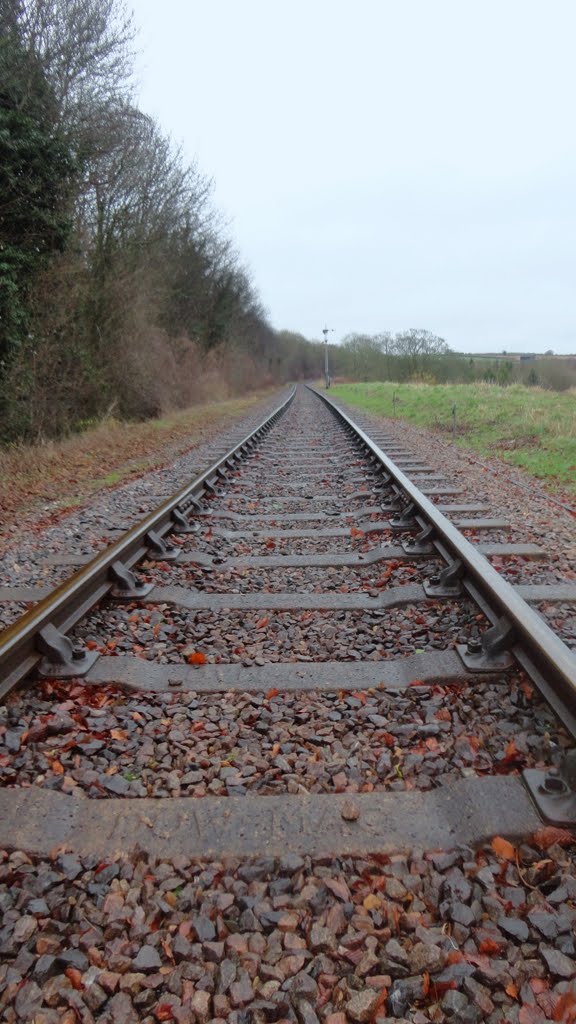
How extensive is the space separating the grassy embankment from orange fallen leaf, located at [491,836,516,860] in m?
5.09

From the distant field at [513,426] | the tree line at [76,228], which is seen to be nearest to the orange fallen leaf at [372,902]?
the distant field at [513,426]

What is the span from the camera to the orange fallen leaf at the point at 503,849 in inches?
65.6

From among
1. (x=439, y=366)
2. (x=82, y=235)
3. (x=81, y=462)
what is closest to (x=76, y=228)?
(x=82, y=235)

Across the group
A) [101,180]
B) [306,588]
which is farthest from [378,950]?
[101,180]

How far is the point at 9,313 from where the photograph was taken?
30.0ft

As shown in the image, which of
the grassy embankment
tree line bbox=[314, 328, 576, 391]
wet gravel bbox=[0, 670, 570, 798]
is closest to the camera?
wet gravel bbox=[0, 670, 570, 798]

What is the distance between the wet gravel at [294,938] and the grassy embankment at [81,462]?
4694 mm

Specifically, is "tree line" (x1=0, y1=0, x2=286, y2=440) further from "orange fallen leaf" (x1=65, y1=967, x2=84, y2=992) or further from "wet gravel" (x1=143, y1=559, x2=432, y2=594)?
"orange fallen leaf" (x1=65, y1=967, x2=84, y2=992)

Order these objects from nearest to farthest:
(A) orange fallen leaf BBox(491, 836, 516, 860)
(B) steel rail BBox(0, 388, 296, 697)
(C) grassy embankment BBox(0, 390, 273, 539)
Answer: (A) orange fallen leaf BBox(491, 836, 516, 860) → (B) steel rail BBox(0, 388, 296, 697) → (C) grassy embankment BBox(0, 390, 273, 539)

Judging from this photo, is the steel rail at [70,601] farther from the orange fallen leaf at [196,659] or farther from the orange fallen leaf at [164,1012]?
the orange fallen leaf at [164,1012]

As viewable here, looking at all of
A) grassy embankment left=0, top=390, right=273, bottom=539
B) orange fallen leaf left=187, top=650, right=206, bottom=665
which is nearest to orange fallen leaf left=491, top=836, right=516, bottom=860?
orange fallen leaf left=187, top=650, right=206, bottom=665

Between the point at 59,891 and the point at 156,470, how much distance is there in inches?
298

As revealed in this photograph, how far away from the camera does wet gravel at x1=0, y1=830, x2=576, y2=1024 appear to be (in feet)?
4.31

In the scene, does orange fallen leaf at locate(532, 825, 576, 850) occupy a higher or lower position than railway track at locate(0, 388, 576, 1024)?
higher
